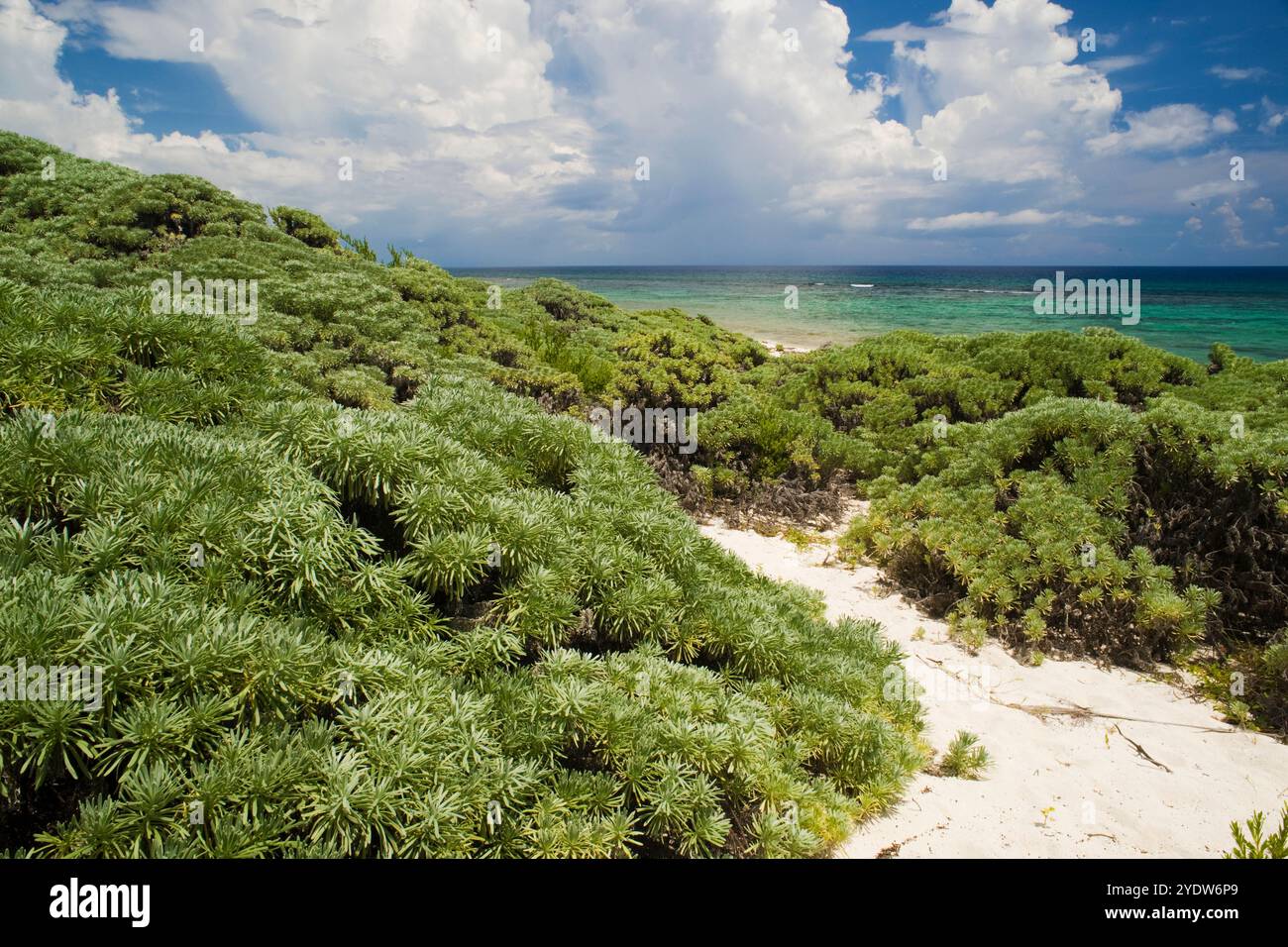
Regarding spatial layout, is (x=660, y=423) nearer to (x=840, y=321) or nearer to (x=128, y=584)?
(x=128, y=584)

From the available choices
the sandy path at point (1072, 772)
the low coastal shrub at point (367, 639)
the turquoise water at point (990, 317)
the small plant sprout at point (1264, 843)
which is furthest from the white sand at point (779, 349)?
the small plant sprout at point (1264, 843)

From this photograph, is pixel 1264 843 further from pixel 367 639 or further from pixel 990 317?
pixel 990 317

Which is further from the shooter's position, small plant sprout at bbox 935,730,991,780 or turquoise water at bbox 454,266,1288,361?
turquoise water at bbox 454,266,1288,361

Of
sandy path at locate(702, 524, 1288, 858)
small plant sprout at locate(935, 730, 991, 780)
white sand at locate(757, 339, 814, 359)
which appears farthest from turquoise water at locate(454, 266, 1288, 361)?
small plant sprout at locate(935, 730, 991, 780)

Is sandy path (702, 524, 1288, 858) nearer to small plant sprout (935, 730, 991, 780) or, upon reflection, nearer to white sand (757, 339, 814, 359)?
small plant sprout (935, 730, 991, 780)

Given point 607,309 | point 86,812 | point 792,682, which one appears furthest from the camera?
point 607,309

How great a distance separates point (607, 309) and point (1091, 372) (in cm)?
1769

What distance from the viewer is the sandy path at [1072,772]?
152 inches

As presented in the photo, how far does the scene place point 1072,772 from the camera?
15.0 ft

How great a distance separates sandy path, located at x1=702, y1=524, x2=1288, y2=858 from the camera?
152 inches

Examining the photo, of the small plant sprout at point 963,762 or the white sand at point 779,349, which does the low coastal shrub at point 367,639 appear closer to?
the small plant sprout at point 963,762

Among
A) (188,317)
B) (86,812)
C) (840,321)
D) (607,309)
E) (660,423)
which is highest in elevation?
(840,321)
